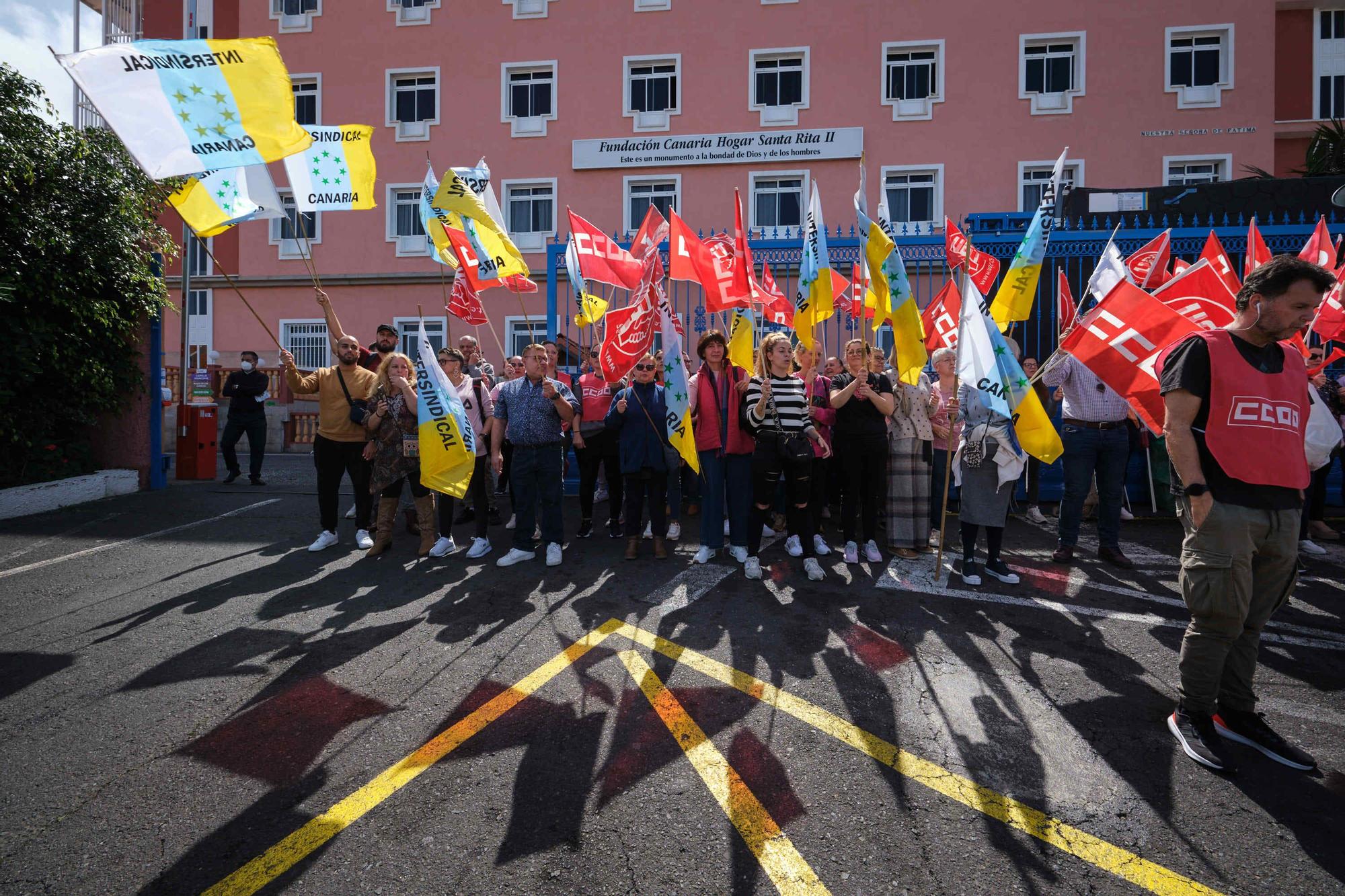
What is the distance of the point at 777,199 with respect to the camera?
19.7 metres

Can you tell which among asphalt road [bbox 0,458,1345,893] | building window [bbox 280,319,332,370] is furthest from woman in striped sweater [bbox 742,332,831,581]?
building window [bbox 280,319,332,370]

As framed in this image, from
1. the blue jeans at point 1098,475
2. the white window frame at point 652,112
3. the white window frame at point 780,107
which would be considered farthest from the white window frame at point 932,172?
the blue jeans at point 1098,475

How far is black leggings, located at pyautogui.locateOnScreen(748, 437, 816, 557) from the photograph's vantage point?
5805 millimetres

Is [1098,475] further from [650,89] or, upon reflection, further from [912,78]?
[650,89]

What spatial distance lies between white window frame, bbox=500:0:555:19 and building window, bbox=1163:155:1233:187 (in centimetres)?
1729

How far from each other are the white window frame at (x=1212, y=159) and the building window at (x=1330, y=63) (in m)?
4.56

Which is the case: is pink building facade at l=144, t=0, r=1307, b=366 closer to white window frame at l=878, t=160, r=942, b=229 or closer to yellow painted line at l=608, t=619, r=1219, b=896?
white window frame at l=878, t=160, r=942, b=229

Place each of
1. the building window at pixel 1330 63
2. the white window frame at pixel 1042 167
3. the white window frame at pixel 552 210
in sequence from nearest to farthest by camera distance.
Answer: the white window frame at pixel 1042 167 < the building window at pixel 1330 63 < the white window frame at pixel 552 210

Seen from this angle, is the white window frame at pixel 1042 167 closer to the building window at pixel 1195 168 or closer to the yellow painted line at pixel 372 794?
the building window at pixel 1195 168

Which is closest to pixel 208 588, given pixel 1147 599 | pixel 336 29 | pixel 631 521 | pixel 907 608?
pixel 631 521

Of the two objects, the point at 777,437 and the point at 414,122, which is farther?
the point at 414,122

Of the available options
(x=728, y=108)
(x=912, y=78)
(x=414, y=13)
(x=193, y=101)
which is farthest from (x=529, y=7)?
(x=193, y=101)

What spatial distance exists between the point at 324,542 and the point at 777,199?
16.4 meters

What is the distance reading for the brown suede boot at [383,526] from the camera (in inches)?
254
